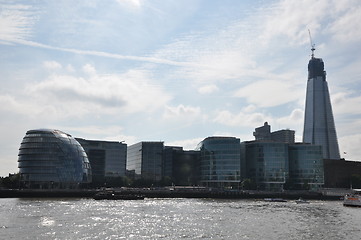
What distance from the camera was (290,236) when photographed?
65688 mm

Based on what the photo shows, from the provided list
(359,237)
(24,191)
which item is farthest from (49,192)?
(359,237)

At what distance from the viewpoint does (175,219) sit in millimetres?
87562

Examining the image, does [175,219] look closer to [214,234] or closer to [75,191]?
[214,234]

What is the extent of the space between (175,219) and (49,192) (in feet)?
367

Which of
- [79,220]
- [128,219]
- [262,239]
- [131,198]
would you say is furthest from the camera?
[131,198]

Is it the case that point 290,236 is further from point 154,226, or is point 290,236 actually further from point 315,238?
point 154,226

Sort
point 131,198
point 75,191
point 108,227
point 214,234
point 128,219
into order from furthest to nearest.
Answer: point 75,191 → point 131,198 → point 128,219 → point 108,227 → point 214,234

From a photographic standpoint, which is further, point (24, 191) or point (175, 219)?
point (24, 191)

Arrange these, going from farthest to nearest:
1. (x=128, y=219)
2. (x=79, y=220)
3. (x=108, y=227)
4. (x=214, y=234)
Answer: (x=128, y=219) < (x=79, y=220) < (x=108, y=227) < (x=214, y=234)

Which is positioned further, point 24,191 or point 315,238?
point 24,191

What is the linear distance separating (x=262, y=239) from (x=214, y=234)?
830 cm

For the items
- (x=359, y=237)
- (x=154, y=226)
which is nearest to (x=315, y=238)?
(x=359, y=237)

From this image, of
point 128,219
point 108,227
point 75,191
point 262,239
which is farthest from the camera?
point 75,191

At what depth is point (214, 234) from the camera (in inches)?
2628
